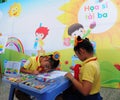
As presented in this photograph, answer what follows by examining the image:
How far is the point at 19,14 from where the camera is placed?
3527 millimetres

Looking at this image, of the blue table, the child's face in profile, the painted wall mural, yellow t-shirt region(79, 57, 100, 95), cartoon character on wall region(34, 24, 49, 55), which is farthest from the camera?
cartoon character on wall region(34, 24, 49, 55)

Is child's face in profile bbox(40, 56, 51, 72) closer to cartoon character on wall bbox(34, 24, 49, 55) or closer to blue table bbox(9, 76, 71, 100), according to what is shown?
blue table bbox(9, 76, 71, 100)

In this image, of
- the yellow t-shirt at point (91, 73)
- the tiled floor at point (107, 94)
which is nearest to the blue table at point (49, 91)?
the yellow t-shirt at point (91, 73)

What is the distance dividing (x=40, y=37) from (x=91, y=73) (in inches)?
79.5

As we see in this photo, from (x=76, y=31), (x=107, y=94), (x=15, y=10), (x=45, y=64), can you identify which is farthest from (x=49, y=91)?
(x=15, y=10)

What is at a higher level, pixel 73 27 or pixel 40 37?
pixel 73 27

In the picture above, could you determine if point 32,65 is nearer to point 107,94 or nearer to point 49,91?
point 49,91

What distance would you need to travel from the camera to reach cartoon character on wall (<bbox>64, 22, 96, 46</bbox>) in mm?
2836

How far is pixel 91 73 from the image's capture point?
4.53 ft

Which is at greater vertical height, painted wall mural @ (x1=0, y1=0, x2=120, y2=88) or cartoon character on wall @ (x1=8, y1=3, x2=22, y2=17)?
cartoon character on wall @ (x1=8, y1=3, x2=22, y2=17)

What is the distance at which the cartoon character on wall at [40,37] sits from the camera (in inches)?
127

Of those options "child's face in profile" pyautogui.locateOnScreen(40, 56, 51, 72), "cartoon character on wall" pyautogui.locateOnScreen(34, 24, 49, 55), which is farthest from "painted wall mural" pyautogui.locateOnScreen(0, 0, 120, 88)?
"child's face in profile" pyautogui.locateOnScreen(40, 56, 51, 72)

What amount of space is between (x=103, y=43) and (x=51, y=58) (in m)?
1.14

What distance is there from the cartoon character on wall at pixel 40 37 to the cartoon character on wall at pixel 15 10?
0.59 m
